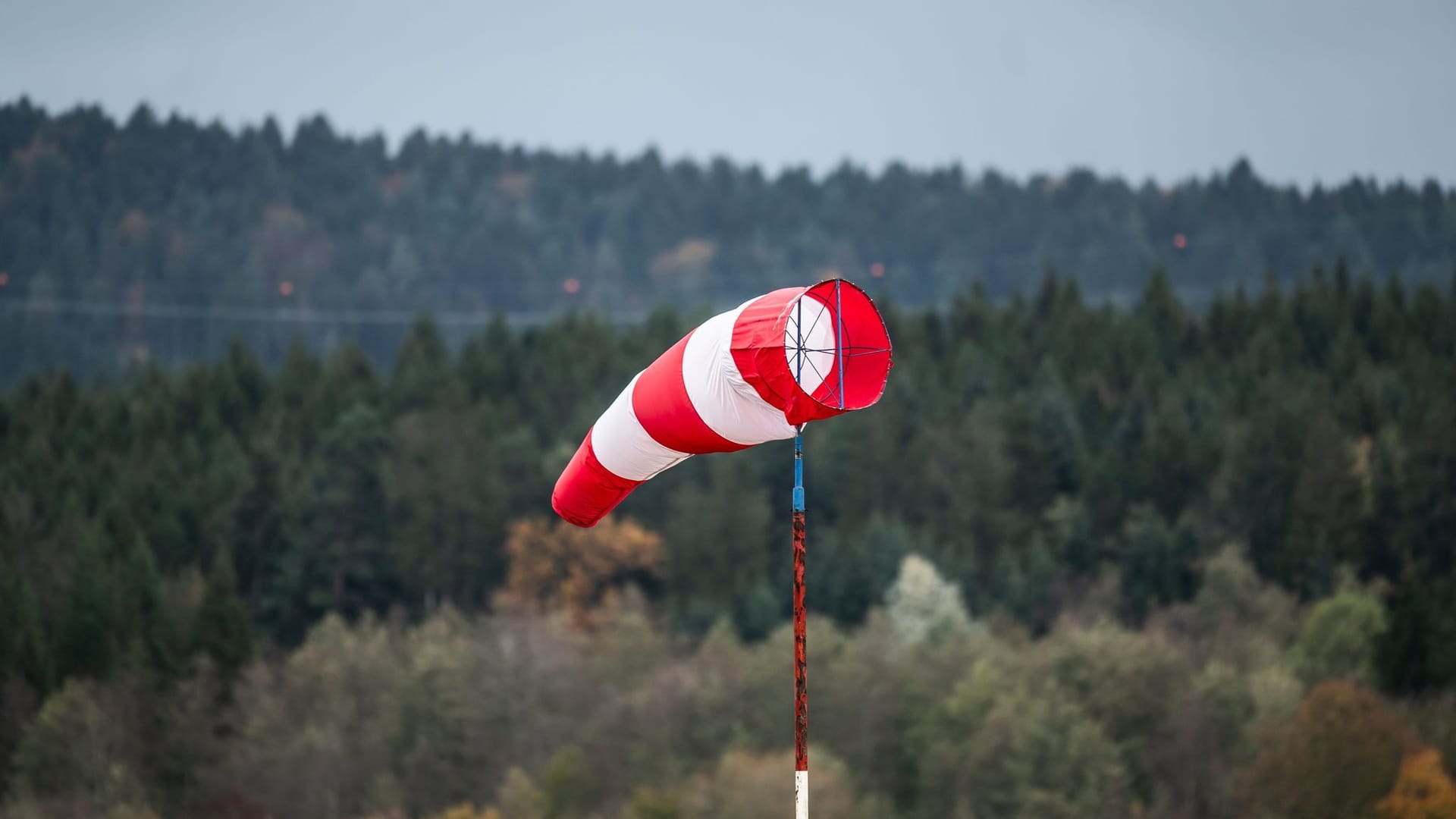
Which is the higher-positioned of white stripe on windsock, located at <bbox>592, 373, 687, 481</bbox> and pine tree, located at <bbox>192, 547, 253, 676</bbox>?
white stripe on windsock, located at <bbox>592, 373, 687, 481</bbox>

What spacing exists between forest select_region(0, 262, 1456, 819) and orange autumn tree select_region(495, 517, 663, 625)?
0.26 m

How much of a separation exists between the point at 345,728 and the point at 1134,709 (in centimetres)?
3013

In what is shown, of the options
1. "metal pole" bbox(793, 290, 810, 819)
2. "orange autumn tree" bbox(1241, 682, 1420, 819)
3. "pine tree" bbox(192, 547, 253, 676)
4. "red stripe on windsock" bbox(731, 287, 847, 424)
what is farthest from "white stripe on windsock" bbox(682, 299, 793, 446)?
"pine tree" bbox(192, 547, 253, 676)

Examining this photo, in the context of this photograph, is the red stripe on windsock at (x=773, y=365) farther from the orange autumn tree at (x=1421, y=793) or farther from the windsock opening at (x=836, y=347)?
the orange autumn tree at (x=1421, y=793)

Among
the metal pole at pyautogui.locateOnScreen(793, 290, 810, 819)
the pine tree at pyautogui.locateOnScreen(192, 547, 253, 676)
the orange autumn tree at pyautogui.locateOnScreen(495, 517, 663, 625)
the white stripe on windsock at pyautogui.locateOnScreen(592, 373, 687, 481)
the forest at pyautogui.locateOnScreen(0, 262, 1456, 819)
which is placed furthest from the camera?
the orange autumn tree at pyautogui.locateOnScreen(495, 517, 663, 625)

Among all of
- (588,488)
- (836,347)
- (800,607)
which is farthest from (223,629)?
(836,347)

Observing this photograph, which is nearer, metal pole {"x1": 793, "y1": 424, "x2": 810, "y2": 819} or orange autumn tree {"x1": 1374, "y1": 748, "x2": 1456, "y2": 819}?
metal pole {"x1": 793, "y1": 424, "x2": 810, "y2": 819}

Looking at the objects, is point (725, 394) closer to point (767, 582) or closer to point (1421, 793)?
point (1421, 793)

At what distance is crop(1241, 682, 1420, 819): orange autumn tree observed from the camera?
220ft

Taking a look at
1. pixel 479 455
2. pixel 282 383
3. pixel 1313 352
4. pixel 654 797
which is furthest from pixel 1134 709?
pixel 282 383

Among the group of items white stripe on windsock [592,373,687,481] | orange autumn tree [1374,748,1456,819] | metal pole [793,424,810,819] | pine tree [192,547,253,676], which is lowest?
orange autumn tree [1374,748,1456,819]

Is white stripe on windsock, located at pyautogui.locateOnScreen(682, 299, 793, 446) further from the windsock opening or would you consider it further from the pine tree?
the pine tree

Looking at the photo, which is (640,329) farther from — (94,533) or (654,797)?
(654,797)

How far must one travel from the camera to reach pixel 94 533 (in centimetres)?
10556
